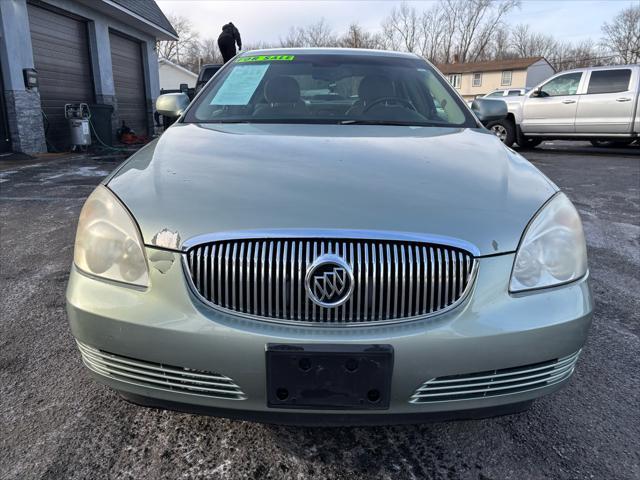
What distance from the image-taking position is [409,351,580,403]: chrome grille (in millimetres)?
1460

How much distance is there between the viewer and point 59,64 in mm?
11102

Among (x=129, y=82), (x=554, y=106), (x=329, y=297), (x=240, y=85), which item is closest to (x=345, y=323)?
(x=329, y=297)

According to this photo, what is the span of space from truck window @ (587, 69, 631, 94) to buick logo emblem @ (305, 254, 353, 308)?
38.6 feet

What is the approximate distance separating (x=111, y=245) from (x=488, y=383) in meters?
1.24

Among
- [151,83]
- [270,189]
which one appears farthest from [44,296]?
[151,83]

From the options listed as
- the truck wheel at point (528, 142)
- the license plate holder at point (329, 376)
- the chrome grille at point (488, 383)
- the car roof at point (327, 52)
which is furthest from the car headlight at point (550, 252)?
the truck wheel at point (528, 142)

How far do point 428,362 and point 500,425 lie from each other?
0.76 meters

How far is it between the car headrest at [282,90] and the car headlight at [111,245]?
4.52 ft

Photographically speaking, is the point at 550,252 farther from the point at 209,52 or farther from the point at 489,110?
the point at 209,52

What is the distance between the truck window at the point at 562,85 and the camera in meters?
11.3

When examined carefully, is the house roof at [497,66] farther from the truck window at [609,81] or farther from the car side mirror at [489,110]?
the car side mirror at [489,110]

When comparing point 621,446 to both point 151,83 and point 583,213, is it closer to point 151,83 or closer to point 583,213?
point 583,213

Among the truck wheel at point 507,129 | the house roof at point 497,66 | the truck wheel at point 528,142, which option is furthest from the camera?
the house roof at point 497,66

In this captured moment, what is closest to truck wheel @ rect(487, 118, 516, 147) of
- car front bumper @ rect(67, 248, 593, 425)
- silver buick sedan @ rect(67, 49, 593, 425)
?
silver buick sedan @ rect(67, 49, 593, 425)
